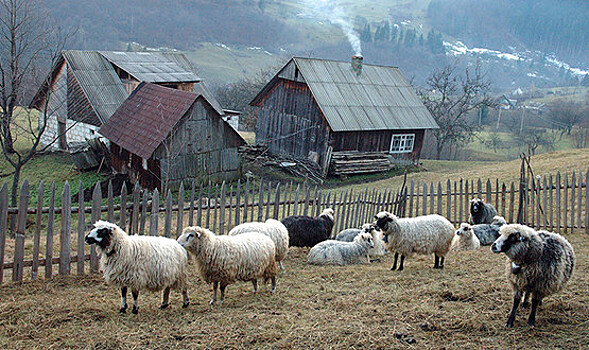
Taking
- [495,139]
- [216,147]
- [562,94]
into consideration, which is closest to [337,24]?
[562,94]

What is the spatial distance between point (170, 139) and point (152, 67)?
42.1ft

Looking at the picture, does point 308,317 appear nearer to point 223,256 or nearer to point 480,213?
point 223,256

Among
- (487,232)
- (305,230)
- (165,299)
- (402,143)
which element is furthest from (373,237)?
(402,143)

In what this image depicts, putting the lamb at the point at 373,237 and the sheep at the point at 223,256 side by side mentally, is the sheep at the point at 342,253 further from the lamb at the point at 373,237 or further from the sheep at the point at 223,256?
the sheep at the point at 223,256

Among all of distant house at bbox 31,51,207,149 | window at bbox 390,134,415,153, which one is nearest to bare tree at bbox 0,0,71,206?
distant house at bbox 31,51,207,149

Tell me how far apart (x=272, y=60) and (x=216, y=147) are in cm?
8744

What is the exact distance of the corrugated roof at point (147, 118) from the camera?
20.6 meters

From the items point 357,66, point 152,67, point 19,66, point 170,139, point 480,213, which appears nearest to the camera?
point 480,213

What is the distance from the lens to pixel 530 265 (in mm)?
6336

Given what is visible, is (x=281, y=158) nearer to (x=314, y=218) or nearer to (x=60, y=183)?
(x=60, y=183)

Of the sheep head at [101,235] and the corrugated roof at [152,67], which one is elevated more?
the corrugated roof at [152,67]

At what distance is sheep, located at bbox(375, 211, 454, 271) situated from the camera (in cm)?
972

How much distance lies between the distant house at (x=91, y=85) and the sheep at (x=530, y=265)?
81.9 feet

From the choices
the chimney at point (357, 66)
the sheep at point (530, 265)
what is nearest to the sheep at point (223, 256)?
the sheep at point (530, 265)
